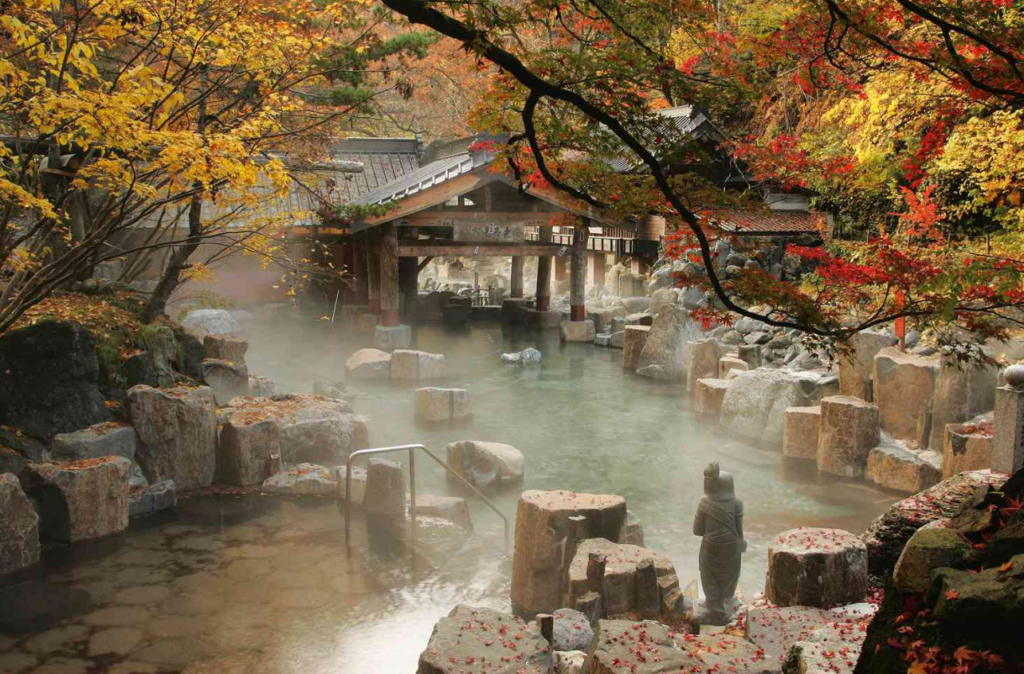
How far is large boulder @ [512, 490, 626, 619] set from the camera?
6125 mm

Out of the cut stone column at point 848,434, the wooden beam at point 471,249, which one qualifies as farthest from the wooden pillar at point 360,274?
the cut stone column at point 848,434

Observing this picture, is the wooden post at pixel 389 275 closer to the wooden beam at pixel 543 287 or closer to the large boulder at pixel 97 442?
the wooden beam at pixel 543 287

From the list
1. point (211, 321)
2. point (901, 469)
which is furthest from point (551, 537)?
point (211, 321)

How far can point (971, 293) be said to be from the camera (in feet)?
19.0

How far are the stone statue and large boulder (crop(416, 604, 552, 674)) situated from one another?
63.8 inches

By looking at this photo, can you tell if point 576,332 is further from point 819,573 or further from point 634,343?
point 819,573

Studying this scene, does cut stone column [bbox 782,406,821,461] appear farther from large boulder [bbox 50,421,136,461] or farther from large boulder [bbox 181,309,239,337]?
large boulder [bbox 181,309,239,337]

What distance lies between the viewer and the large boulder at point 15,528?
6809 millimetres

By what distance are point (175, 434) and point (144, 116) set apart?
4.13 meters

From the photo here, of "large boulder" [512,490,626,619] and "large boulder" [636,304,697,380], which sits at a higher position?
"large boulder" [636,304,697,380]

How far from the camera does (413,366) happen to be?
15.4 m

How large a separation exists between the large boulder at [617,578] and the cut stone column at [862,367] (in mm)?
6245

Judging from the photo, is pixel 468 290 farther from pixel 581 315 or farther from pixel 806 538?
pixel 806 538

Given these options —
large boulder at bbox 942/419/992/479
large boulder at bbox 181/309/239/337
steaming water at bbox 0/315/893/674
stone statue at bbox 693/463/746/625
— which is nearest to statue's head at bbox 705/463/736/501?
stone statue at bbox 693/463/746/625
